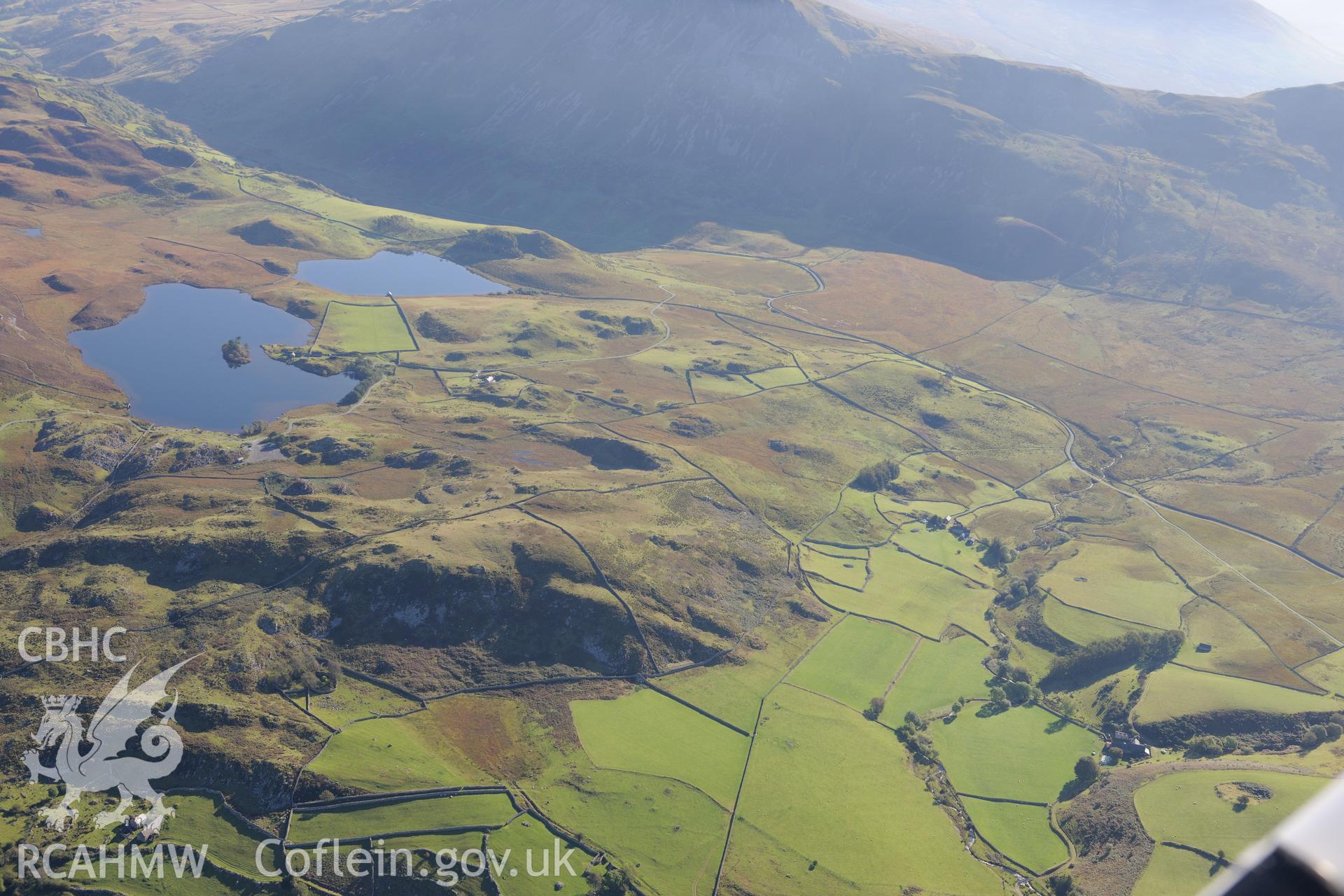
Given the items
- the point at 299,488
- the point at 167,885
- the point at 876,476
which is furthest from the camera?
the point at 876,476

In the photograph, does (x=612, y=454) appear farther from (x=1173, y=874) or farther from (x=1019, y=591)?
(x=1173, y=874)

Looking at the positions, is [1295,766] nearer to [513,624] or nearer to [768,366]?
[513,624]

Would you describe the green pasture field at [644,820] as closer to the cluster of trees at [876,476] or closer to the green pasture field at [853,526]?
the green pasture field at [853,526]

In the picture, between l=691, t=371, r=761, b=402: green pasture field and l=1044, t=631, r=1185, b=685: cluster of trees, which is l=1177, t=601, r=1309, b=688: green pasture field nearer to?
l=1044, t=631, r=1185, b=685: cluster of trees

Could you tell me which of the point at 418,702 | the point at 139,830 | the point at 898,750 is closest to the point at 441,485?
the point at 418,702

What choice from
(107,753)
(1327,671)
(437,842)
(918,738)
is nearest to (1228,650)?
(1327,671)

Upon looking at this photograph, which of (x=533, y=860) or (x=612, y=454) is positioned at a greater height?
(x=612, y=454)

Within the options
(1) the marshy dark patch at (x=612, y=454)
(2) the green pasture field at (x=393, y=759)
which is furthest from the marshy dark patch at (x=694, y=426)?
(2) the green pasture field at (x=393, y=759)
